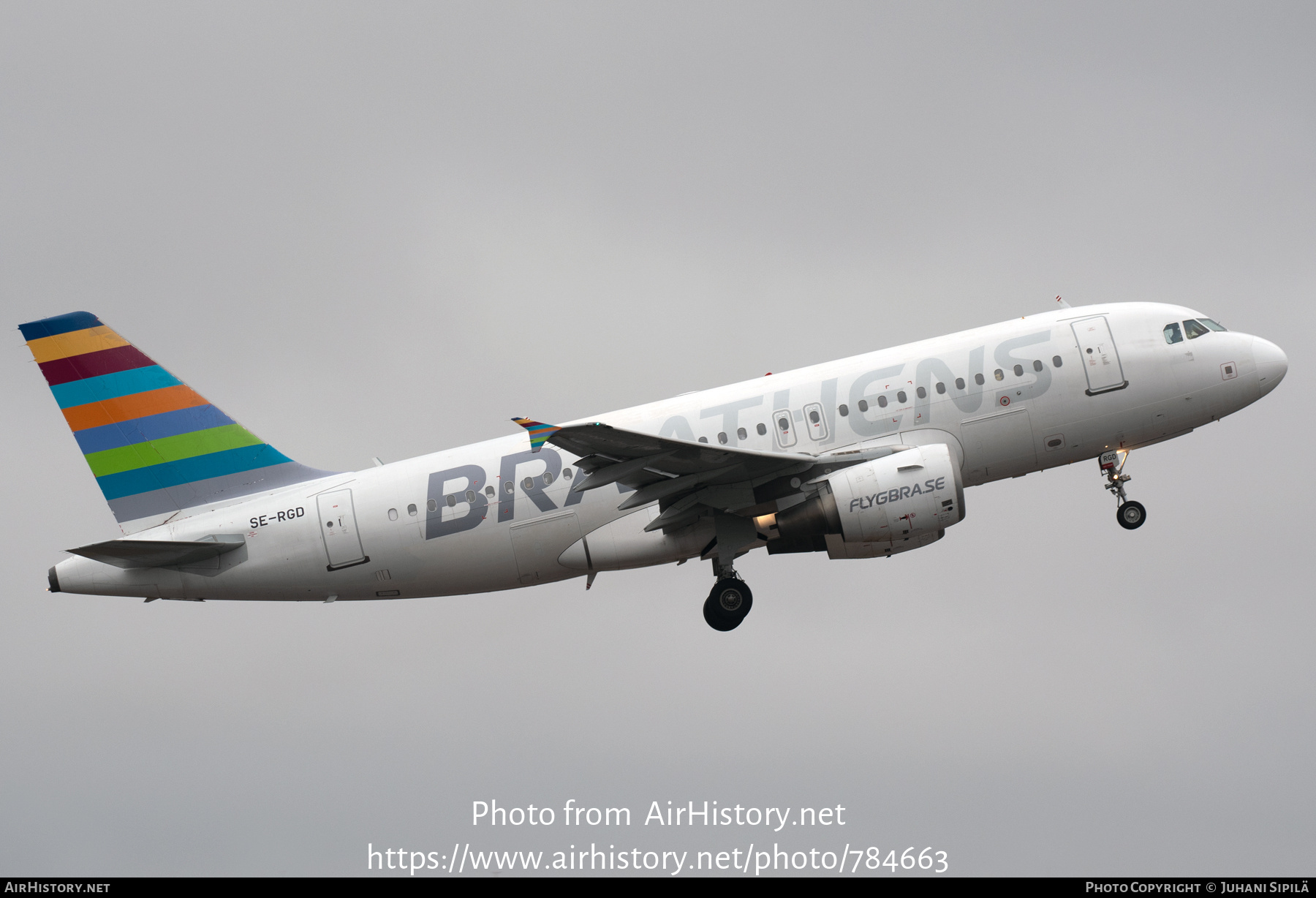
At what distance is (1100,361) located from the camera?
95.5ft

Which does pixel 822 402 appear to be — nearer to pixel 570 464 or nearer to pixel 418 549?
pixel 570 464

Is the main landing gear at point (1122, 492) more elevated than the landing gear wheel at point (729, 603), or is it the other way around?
the main landing gear at point (1122, 492)

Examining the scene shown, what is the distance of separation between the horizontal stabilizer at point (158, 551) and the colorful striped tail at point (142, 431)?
5.22 ft

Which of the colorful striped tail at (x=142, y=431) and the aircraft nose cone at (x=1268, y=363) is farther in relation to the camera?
the colorful striped tail at (x=142, y=431)

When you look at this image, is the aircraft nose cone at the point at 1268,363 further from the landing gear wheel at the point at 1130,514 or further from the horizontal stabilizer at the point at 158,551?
the horizontal stabilizer at the point at 158,551

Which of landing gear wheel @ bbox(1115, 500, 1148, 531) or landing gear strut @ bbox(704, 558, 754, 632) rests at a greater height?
landing gear wheel @ bbox(1115, 500, 1148, 531)

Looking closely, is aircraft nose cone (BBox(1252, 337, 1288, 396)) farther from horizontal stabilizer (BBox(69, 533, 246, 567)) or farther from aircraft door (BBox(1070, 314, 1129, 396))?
horizontal stabilizer (BBox(69, 533, 246, 567))

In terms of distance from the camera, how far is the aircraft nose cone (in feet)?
97.8

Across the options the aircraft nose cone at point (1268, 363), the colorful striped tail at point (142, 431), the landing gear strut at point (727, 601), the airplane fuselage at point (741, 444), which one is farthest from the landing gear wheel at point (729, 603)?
the aircraft nose cone at point (1268, 363)

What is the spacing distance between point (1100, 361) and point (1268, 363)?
4.47 meters

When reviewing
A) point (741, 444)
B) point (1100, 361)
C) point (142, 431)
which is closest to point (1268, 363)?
point (1100, 361)

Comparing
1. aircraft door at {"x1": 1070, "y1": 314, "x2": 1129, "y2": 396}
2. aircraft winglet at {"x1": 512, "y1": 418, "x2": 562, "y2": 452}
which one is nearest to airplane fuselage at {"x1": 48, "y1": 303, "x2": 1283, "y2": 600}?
aircraft door at {"x1": 1070, "y1": 314, "x2": 1129, "y2": 396}

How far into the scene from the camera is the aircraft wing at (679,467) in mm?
25703

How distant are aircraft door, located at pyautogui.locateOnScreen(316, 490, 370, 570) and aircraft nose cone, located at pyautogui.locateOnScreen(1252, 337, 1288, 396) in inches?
881
